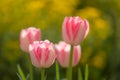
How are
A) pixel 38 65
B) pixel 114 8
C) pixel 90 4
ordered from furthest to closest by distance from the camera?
pixel 90 4
pixel 114 8
pixel 38 65

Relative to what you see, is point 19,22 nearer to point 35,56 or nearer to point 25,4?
point 25,4

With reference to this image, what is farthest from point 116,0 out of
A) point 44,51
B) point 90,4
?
point 44,51

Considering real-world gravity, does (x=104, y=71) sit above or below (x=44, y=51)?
below

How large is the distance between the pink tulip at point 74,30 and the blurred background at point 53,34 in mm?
2202

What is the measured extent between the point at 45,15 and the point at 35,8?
6.4 inches

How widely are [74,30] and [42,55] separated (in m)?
0.14

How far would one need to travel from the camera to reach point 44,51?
158 centimetres

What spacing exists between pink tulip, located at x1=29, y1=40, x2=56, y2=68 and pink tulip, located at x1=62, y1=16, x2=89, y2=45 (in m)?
0.08

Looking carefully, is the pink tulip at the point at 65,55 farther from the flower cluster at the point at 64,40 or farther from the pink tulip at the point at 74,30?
the pink tulip at the point at 74,30

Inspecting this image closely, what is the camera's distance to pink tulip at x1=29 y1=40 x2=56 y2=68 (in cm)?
156

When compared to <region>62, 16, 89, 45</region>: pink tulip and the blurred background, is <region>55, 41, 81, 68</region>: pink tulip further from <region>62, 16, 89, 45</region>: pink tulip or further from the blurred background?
the blurred background

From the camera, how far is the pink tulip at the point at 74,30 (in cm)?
161

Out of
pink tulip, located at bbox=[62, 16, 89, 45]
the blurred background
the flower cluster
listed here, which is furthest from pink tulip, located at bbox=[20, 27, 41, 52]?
the blurred background

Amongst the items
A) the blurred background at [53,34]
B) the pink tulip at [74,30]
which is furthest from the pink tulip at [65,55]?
the blurred background at [53,34]
